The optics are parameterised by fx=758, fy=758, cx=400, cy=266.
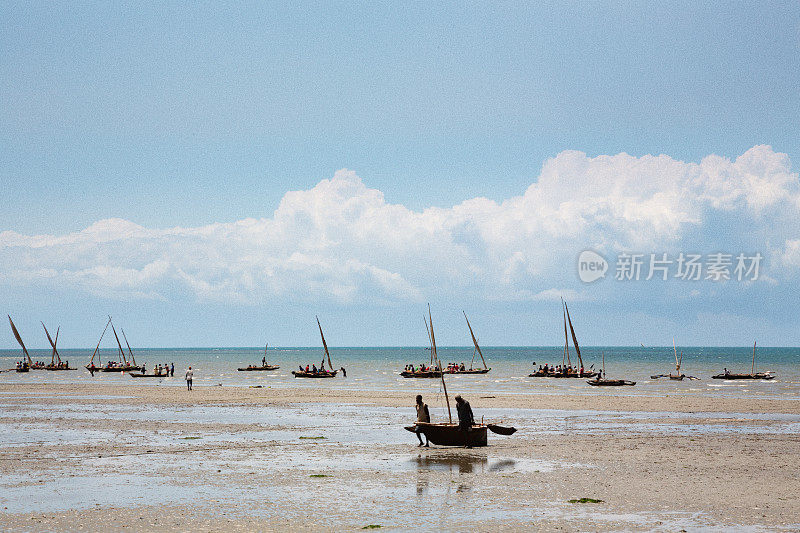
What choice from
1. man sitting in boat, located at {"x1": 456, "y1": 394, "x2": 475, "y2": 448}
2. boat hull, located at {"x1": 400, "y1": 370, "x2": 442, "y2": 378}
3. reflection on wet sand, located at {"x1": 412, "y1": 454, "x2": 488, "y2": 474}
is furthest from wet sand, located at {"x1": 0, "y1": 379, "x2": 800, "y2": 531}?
boat hull, located at {"x1": 400, "y1": 370, "x2": 442, "y2": 378}

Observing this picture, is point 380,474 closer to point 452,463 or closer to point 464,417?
point 452,463

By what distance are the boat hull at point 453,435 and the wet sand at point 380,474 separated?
52 cm

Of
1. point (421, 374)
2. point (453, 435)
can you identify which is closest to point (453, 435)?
point (453, 435)

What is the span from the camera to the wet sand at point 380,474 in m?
16.3

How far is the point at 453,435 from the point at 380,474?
6.35 metres

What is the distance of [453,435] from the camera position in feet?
91.9

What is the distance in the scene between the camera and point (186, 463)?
79.0 feet

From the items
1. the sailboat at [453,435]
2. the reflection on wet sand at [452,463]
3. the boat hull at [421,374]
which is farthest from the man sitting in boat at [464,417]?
the boat hull at [421,374]

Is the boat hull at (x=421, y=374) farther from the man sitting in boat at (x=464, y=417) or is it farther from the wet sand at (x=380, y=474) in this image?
the man sitting in boat at (x=464, y=417)

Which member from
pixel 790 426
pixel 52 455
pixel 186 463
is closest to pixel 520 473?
pixel 186 463

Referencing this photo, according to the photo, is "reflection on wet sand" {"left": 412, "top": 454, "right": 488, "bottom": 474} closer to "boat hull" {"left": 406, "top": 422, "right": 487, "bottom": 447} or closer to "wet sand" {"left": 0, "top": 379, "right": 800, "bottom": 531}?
"wet sand" {"left": 0, "top": 379, "right": 800, "bottom": 531}

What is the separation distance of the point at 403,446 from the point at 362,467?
5.57 meters

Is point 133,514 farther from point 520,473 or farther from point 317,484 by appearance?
point 520,473

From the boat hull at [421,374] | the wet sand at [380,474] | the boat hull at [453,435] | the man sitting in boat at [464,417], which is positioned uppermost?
the man sitting in boat at [464,417]
